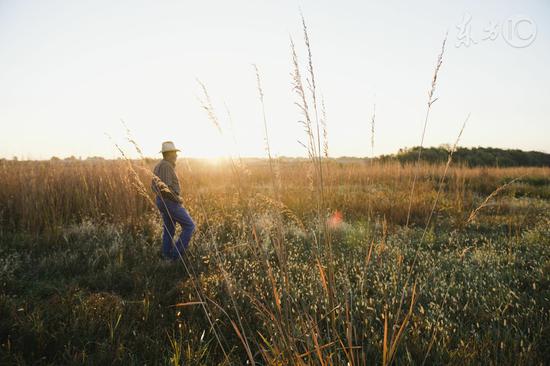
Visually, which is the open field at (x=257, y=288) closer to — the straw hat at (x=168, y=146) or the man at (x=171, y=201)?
the man at (x=171, y=201)

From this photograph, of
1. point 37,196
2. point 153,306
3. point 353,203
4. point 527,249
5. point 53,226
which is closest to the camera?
point 153,306

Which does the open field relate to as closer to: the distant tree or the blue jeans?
the blue jeans

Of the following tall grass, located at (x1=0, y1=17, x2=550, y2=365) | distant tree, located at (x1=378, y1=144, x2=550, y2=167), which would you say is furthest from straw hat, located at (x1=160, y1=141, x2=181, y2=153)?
distant tree, located at (x1=378, y1=144, x2=550, y2=167)

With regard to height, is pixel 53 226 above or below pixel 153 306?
above

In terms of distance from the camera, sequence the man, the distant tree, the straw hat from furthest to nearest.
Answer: the distant tree → the straw hat → the man

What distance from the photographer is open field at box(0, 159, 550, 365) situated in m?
1.83

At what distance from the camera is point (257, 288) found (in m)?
1.78

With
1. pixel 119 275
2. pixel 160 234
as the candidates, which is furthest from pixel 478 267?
pixel 160 234

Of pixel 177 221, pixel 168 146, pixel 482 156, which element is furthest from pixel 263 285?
pixel 482 156

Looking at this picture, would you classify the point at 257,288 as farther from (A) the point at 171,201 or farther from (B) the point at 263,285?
(A) the point at 171,201

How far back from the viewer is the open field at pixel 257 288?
1.83 m

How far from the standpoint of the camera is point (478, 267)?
13.0ft

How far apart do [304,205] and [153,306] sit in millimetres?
4870

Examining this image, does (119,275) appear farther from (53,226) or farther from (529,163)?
(529,163)
